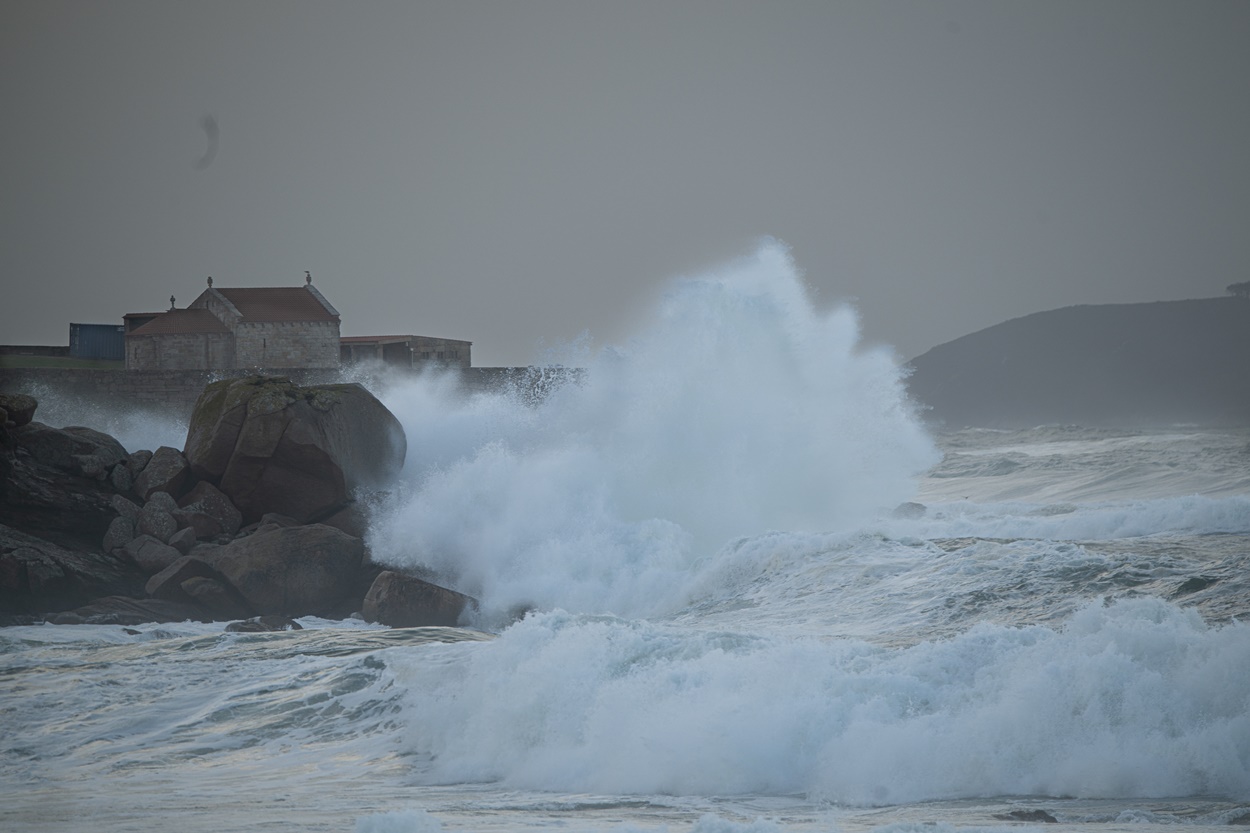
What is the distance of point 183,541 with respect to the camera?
12227 millimetres

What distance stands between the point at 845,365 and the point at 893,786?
12.3m

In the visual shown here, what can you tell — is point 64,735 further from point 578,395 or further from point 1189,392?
point 1189,392

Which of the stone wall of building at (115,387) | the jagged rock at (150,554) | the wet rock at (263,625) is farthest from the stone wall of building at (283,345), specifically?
the wet rock at (263,625)

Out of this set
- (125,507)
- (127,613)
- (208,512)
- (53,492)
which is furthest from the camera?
(208,512)

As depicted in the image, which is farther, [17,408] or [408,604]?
[17,408]

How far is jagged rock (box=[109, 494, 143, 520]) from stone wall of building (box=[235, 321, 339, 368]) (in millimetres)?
16678

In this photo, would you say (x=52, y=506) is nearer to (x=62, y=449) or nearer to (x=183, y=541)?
(x=62, y=449)

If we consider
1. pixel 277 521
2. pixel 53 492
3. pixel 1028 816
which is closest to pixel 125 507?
pixel 53 492

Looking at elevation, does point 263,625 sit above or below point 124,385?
below

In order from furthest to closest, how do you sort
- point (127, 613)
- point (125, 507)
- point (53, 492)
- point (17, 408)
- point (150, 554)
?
point (17, 408)
point (125, 507)
point (53, 492)
point (150, 554)
point (127, 613)

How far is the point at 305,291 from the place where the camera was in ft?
103

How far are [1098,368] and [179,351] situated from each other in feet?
242

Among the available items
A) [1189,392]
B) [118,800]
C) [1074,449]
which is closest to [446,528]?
[118,800]

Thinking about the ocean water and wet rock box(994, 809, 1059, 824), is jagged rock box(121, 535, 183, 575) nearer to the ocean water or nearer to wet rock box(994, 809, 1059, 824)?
the ocean water
